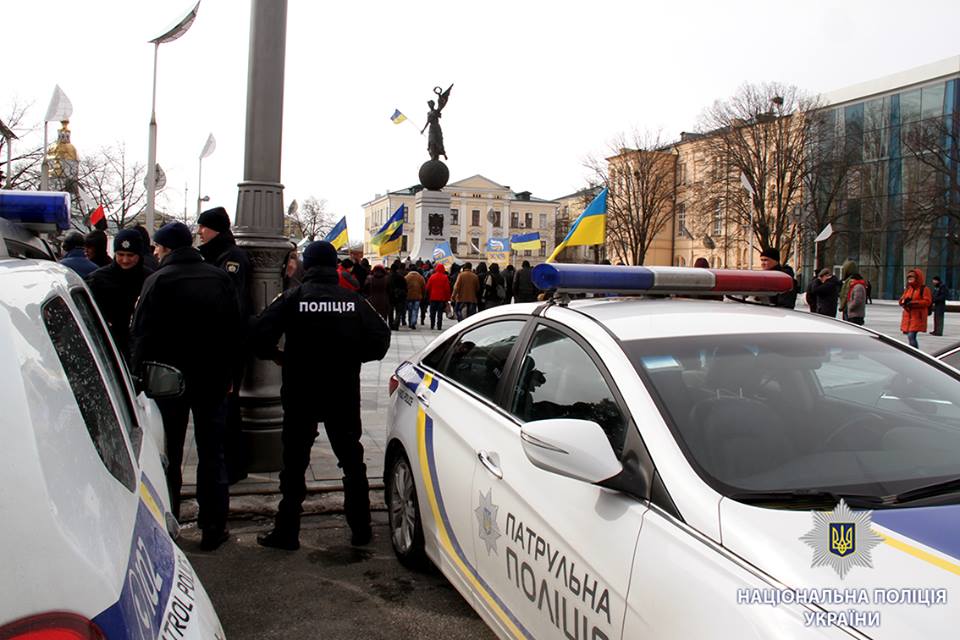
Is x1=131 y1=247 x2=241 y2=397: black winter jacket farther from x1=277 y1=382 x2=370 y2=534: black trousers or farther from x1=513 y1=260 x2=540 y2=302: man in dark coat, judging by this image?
x1=513 y1=260 x2=540 y2=302: man in dark coat

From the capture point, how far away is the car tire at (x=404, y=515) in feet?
13.1

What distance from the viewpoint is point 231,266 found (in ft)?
17.9

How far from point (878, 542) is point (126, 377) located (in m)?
2.42

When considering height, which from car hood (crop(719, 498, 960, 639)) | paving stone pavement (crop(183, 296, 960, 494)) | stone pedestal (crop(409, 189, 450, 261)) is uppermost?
stone pedestal (crop(409, 189, 450, 261))

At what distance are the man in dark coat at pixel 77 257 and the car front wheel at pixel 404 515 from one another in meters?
3.66

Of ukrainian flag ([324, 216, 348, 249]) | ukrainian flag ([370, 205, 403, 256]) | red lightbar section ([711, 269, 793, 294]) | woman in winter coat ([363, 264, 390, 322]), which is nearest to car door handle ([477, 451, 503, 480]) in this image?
red lightbar section ([711, 269, 793, 294])

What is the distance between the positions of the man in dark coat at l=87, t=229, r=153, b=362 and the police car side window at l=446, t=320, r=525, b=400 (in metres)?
3.05

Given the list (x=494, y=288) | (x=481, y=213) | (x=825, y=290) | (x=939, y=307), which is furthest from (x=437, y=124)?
(x=481, y=213)

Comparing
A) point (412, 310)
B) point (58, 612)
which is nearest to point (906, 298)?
point (412, 310)

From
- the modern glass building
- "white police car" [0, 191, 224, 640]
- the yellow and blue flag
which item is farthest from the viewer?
the modern glass building

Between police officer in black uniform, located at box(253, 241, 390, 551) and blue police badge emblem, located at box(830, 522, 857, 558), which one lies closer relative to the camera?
blue police badge emblem, located at box(830, 522, 857, 558)

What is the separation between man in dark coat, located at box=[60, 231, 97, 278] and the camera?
6.56 meters

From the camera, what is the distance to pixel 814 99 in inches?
1949

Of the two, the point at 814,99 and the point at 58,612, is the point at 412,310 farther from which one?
the point at 814,99
